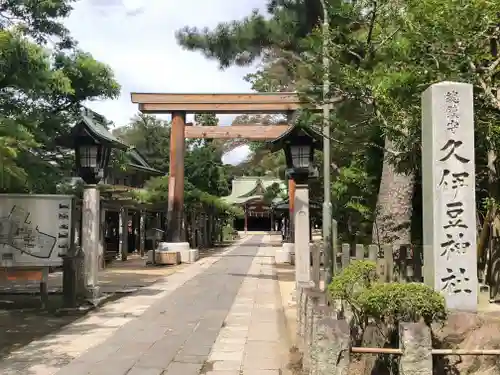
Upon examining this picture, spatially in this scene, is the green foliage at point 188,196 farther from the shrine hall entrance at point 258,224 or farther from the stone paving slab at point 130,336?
the shrine hall entrance at point 258,224

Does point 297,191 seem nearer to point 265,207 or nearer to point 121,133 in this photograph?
point 121,133

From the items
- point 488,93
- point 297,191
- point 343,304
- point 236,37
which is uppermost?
point 236,37

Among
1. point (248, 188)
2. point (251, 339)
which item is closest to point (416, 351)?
point (251, 339)

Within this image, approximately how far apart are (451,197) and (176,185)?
17.4 meters

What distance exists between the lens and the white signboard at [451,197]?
18.2ft

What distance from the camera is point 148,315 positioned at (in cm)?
999

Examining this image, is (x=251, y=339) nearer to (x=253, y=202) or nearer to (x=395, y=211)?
(x=395, y=211)

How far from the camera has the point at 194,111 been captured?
2150cm

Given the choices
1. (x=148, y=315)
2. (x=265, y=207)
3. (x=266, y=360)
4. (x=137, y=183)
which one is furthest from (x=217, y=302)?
(x=265, y=207)

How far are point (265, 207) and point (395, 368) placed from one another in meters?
50.3

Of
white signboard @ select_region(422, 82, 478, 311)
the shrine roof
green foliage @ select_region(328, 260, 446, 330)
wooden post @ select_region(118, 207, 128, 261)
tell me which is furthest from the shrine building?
green foliage @ select_region(328, 260, 446, 330)

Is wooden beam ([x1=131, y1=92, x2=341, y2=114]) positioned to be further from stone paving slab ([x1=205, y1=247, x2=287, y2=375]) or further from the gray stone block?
the gray stone block

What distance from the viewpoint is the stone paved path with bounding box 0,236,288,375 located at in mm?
6484

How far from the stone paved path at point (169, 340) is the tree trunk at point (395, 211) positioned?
8.57 feet
